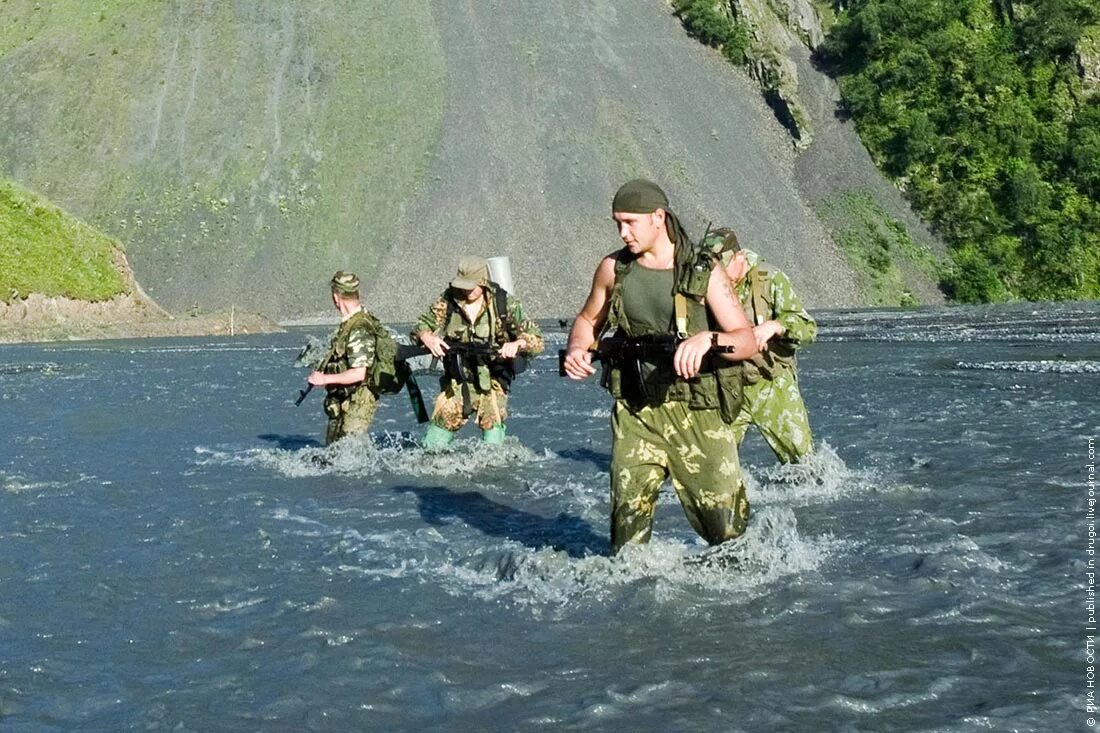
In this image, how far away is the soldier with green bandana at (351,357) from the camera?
12.2 meters

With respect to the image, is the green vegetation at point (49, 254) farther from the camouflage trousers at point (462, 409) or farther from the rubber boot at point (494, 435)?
the camouflage trousers at point (462, 409)

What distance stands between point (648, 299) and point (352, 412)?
247 inches

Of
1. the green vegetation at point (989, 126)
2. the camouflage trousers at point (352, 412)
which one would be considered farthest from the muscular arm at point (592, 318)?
the green vegetation at point (989, 126)

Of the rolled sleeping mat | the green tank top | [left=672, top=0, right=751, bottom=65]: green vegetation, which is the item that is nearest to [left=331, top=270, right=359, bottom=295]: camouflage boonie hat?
the rolled sleeping mat

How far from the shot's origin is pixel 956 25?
81625mm

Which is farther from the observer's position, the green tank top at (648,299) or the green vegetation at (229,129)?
the green vegetation at (229,129)

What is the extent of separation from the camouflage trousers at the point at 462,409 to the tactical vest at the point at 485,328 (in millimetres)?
203

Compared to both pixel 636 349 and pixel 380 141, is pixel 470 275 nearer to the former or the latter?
pixel 636 349

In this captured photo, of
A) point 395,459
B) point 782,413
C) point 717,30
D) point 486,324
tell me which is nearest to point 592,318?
point 782,413

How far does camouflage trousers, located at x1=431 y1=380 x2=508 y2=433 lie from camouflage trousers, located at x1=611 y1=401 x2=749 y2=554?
193 inches

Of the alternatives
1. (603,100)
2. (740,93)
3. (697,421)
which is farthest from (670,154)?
(697,421)

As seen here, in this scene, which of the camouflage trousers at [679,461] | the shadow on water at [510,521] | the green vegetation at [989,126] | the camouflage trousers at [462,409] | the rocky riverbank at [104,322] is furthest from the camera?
the green vegetation at [989,126]

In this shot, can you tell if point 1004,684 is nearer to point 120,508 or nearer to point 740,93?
point 120,508

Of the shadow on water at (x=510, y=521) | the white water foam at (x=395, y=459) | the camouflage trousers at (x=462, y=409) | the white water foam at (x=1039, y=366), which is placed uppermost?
the camouflage trousers at (x=462, y=409)
